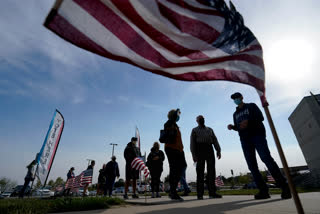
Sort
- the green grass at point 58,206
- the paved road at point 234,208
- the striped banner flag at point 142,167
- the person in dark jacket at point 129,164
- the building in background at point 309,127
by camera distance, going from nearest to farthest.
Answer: the paved road at point 234,208, the green grass at point 58,206, the striped banner flag at point 142,167, the person in dark jacket at point 129,164, the building in background at point 309,127

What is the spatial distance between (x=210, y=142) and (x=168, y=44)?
3.23 metres

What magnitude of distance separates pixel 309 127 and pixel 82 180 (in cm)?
3004

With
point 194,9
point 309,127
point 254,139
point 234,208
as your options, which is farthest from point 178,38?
point 309,127

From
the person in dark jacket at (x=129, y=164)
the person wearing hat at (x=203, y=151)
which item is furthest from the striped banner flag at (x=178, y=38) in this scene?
the person in dark jacket at (x=129, y=164)

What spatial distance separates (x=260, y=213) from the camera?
1747 millimetres

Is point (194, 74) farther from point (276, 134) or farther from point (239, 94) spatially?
point (239, 94)

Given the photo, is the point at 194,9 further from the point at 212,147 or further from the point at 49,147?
the point at 49,147

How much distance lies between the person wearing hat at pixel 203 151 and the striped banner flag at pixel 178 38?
270 centimetres

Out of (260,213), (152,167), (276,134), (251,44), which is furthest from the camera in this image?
(152,167)

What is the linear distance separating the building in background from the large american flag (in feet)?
85.8

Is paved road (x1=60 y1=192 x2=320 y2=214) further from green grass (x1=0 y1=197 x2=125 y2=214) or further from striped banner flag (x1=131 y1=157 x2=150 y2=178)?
striped banner flag (x1=131 y1=157 x2=150 y2=178)

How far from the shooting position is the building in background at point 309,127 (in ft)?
79.7

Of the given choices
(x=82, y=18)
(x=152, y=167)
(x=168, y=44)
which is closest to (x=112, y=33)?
(x=82, y=18)

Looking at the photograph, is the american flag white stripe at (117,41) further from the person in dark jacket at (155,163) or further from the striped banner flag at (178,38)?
the person in dark jacket at (155,163)
